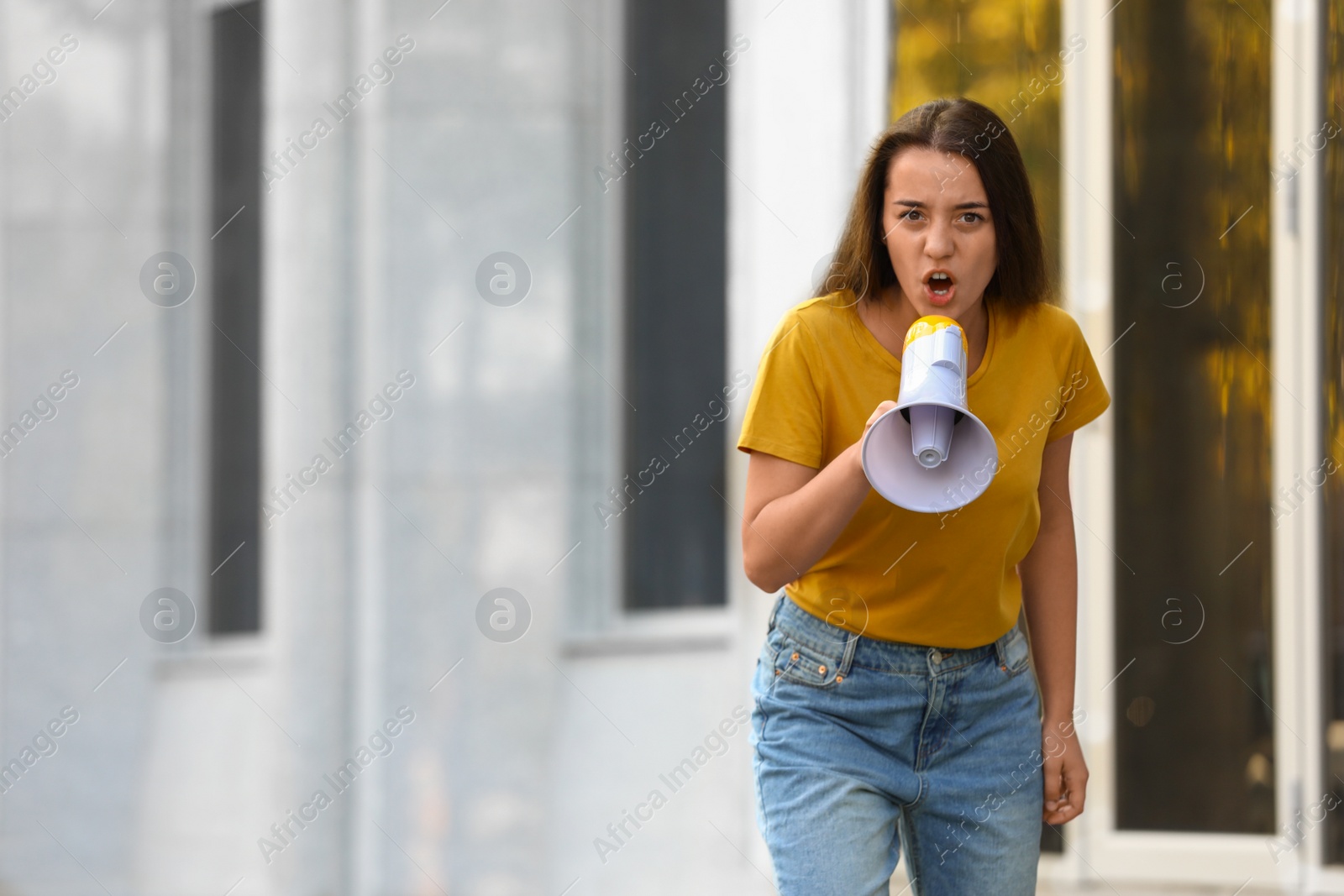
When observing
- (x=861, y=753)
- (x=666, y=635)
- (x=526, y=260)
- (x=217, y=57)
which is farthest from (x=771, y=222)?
(x=861, y=753)

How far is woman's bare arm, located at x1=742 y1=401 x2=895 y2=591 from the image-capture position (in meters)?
1.84

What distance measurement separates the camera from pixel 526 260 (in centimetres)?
538

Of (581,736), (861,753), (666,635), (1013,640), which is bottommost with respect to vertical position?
(581,736)

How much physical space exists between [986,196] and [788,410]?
0.44 meters

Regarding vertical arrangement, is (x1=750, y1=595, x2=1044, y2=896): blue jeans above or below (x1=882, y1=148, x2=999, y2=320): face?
below

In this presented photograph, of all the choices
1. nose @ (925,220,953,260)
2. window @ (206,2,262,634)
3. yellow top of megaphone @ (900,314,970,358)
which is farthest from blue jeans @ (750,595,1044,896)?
window @ (206,2,262,634)

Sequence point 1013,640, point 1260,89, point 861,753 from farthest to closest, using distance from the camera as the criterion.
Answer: point 1260,89
point 1013,640
point 861,753

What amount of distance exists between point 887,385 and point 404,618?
3650 mm

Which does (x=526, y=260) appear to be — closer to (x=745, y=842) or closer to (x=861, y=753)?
(x=745, y=842)

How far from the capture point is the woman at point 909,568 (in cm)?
197

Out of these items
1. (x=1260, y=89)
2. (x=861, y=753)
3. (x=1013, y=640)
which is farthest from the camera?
(x=1260, y=89)

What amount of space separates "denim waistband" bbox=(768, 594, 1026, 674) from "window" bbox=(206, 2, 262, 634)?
434 cm

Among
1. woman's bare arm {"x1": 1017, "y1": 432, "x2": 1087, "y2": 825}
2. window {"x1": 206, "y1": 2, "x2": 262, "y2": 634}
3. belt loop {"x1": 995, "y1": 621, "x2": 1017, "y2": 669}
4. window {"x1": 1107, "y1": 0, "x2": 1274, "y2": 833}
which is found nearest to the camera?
belt loop {"x1": 995, "y1": 621, "x2": 1017, "y2": 669}

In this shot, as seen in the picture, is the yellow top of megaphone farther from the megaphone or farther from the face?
the face
